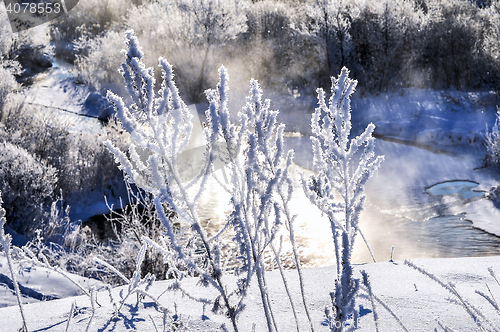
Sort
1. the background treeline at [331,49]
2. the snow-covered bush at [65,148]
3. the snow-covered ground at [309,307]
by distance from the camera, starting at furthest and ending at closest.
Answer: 1. the background treeline at [331,49]
2. the snow-covered bush at [65,148]
3. the snow-covered ground at [309,307]

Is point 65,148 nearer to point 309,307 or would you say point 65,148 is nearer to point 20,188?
point 20,188

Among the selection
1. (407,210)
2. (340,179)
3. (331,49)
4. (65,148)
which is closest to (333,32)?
(331,49)

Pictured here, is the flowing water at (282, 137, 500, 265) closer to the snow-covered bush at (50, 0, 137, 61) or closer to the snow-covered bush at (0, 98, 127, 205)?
the snow-covered bush at (0, 98, 127, 205)

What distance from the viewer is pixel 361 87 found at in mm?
17344

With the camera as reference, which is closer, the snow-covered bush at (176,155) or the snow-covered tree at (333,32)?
the snow-covered bush at (176,155)

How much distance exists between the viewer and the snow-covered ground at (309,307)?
2.06 metres

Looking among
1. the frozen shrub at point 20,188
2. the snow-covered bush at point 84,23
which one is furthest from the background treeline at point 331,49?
the frozen shrub at point 20,188

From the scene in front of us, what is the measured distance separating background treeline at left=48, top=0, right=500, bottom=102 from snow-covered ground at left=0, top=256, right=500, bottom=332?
49.6 feet

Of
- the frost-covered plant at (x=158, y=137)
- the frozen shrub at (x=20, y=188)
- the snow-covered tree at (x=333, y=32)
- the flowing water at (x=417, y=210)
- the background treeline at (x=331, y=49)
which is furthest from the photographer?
the snow-covered tree at (x=333, y=32)

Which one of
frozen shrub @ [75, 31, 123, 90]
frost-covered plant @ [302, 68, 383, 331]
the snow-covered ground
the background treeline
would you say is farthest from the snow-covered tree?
frost-covered plant @ [302, 68, 383, 331]

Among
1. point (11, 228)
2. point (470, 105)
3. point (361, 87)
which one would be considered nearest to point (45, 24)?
point (361, 87)

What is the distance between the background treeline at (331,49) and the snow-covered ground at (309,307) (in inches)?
595

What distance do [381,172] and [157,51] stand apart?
1279cm

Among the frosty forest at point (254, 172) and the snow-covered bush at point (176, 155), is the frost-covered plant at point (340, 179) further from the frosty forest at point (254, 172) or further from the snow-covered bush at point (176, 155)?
the snow-covered bush at point (176, 155)
